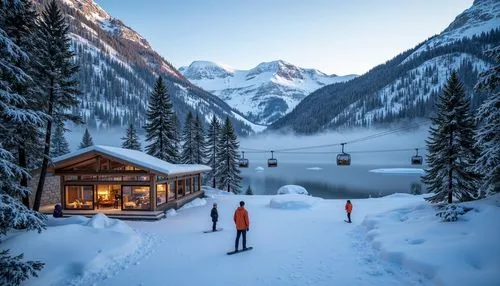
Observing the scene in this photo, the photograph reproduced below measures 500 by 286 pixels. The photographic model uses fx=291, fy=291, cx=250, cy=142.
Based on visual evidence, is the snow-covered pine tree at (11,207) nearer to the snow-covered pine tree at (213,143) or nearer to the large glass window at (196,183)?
the large glass window at (196,183)

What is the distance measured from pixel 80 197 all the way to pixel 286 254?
17750 millimetres

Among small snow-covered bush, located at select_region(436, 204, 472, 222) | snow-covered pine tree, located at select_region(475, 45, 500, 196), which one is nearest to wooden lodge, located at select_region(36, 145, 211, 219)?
small snow-covered bush, located at select_region(436, 204, 472, 222)

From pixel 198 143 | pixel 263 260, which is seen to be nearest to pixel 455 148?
pixel 263 260

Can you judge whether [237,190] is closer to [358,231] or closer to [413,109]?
[358,231]

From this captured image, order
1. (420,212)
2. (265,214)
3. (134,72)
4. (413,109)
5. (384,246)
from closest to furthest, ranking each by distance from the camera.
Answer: (384,246) < (420,212) < (265,214) < (413,109) < (134,72)

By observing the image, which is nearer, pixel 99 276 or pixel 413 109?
pixel 99 276

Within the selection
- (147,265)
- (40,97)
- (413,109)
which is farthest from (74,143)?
(413,109)

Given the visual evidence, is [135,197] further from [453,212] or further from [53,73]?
[453,212]

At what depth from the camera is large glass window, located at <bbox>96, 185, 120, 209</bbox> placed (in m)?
21.9

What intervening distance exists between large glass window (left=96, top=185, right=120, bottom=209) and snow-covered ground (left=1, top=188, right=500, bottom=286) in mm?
7788

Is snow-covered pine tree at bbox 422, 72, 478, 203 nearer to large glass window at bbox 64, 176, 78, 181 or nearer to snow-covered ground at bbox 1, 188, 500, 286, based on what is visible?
snow-covered ground at bbox 1, 188, 500, 286

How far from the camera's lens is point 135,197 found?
21.1m

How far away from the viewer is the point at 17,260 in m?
6.66

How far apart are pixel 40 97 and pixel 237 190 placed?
28.6m
